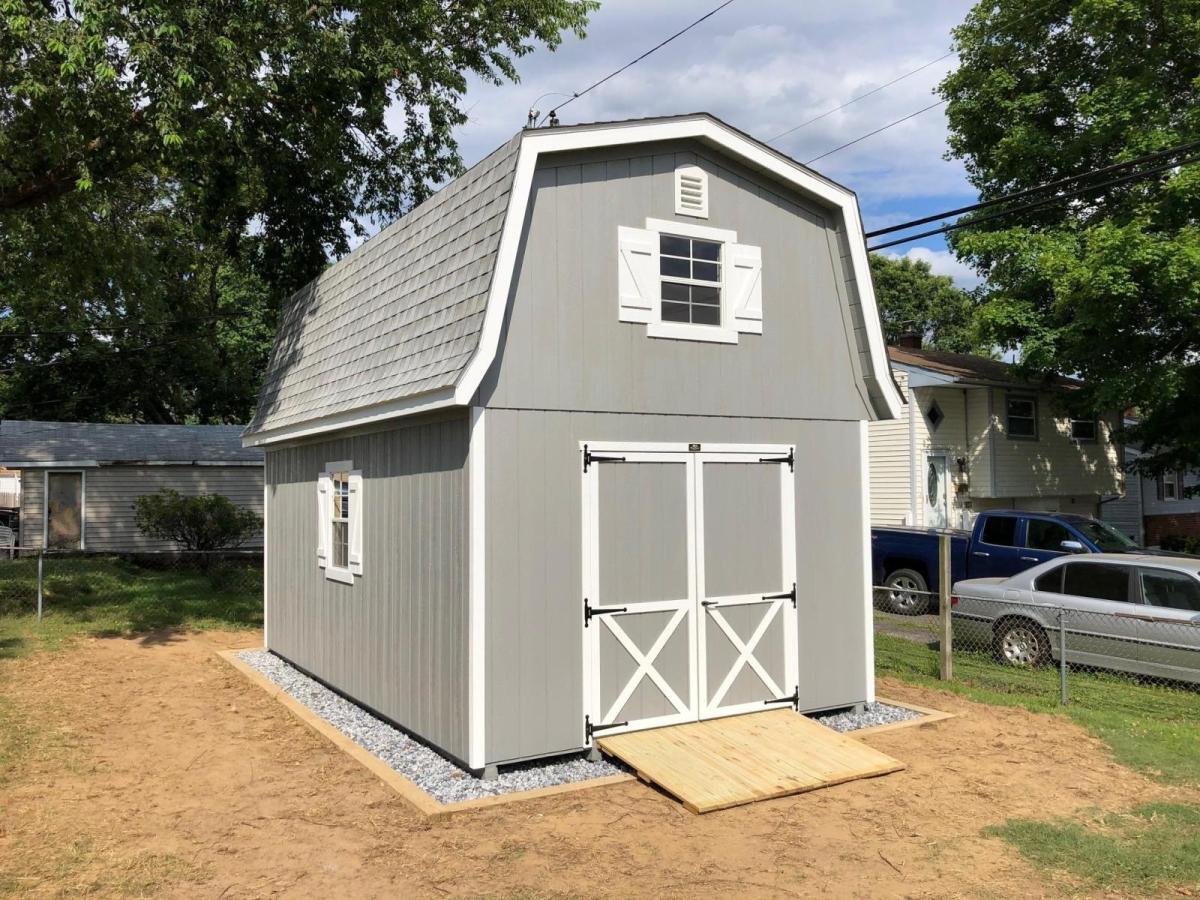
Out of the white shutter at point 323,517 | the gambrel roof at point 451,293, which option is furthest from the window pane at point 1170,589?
the white shutter at point 323,517

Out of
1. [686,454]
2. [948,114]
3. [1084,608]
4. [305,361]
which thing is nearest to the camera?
[686,454]

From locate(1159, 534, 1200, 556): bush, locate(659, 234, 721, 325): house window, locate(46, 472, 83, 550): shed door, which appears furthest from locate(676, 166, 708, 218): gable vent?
locate(46, 472, 83, 550): shed door

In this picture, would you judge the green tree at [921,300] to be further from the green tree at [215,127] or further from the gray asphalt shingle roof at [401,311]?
→ the gray asphalt shingle roof at [401,311]

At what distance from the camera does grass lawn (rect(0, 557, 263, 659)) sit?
13.5 metres

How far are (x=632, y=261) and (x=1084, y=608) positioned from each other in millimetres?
6508

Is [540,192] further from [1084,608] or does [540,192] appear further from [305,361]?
[1084,608]

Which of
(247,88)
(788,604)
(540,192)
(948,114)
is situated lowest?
(788,604)

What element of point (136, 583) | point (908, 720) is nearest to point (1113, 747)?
point (908, 720)

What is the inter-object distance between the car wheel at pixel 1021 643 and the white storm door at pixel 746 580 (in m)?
4.02

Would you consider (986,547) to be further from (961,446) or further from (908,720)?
(908,720)

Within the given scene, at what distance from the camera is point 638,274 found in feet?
24.7

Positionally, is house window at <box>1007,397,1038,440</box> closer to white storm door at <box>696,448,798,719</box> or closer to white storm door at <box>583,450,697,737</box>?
white storm door at <box>696,448,798,719</box>

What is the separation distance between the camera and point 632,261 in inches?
295

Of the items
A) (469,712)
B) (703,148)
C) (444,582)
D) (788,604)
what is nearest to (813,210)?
(703,148)
